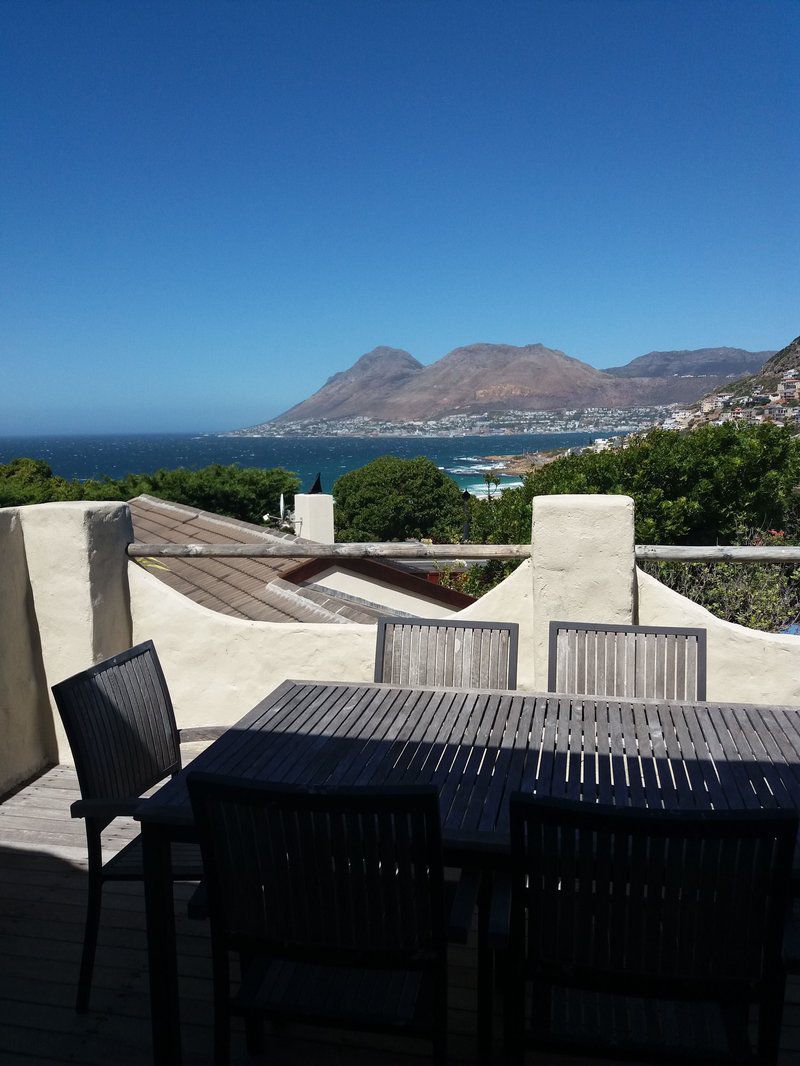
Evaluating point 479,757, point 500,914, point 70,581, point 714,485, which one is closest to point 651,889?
point 500,914

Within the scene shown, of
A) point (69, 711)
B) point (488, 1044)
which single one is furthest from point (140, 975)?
point (488, 1044)

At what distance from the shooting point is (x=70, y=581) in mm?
3490

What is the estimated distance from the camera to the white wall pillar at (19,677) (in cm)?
336

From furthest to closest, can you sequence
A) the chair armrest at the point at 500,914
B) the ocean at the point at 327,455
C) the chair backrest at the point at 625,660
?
the ocean at the point at 327,455 → the chair backrest at the point at 625,660 → the chair armrest at the point at 500,914

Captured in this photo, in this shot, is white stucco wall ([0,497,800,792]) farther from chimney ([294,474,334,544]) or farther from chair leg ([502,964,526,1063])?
chimney ([294,474,334,544])

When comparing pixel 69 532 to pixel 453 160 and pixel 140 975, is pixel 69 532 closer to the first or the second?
pixel 140 975

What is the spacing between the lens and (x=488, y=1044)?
1.69m

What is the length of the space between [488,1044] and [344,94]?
171ft

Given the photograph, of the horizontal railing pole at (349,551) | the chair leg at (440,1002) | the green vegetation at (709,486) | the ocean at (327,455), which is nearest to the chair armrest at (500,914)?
the chair leg at (440,1002)

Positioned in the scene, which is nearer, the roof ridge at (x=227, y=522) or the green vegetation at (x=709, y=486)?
the roof ridge at (x=227, y=522)

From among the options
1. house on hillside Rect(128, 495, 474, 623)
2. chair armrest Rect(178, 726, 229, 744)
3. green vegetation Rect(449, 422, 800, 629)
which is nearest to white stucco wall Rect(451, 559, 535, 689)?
house on hillside Rect(128, 495, 474, 623)

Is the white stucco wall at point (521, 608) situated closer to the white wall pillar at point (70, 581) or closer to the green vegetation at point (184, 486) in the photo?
the white wall pillar at point (70, 581)

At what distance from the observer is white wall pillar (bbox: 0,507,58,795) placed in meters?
3.36

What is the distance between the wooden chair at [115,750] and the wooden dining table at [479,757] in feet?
0.79
